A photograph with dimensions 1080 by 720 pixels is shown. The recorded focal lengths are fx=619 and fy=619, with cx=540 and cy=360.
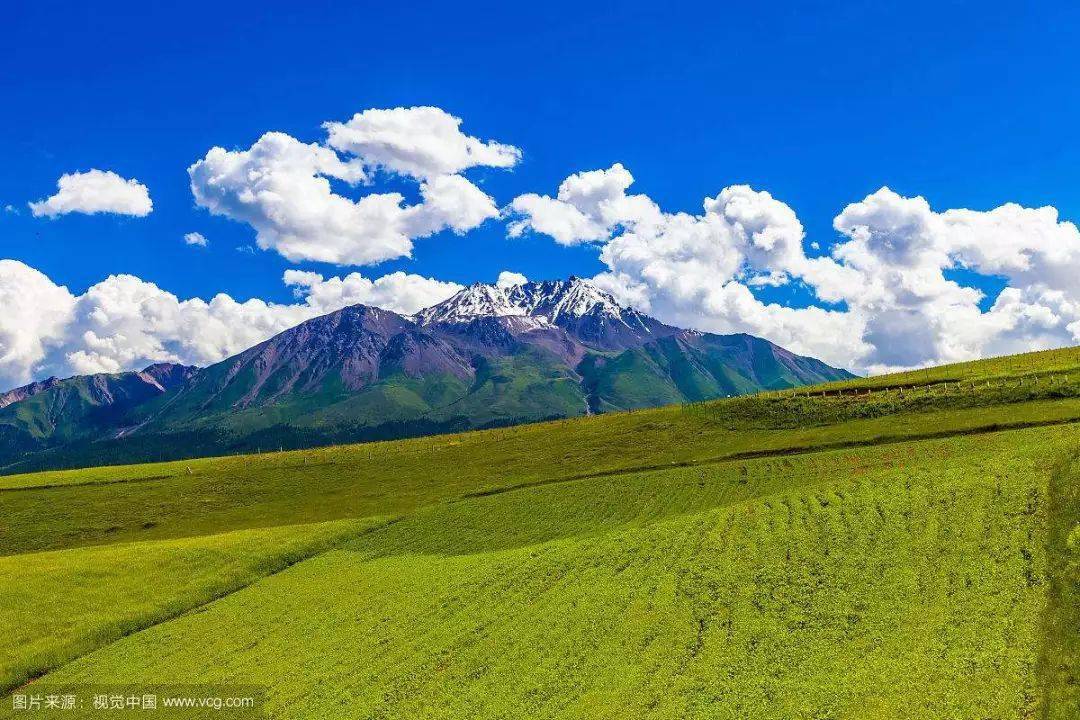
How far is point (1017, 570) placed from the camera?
36500 millimetres

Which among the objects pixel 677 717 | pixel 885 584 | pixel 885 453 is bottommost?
pixel 677 717

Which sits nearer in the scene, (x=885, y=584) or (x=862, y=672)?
(x=862, y=672)

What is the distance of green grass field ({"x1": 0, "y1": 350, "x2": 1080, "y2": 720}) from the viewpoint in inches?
1235

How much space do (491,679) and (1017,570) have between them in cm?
3157

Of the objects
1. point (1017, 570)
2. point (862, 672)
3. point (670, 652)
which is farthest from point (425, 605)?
point (1017, 570)

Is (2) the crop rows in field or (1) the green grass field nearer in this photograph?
(2) the crop rows in field

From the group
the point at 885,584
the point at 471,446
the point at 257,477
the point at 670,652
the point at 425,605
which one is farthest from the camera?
the point at 471,446

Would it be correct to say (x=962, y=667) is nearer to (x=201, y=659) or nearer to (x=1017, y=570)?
(x=1017, y=570)

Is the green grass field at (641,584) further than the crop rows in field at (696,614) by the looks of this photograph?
Yes

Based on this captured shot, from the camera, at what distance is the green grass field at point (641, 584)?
31.4 metres

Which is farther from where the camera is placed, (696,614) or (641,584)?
(641,584)

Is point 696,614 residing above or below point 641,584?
below

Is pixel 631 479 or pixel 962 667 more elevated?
pixel 631 479

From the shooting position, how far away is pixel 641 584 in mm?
44969
